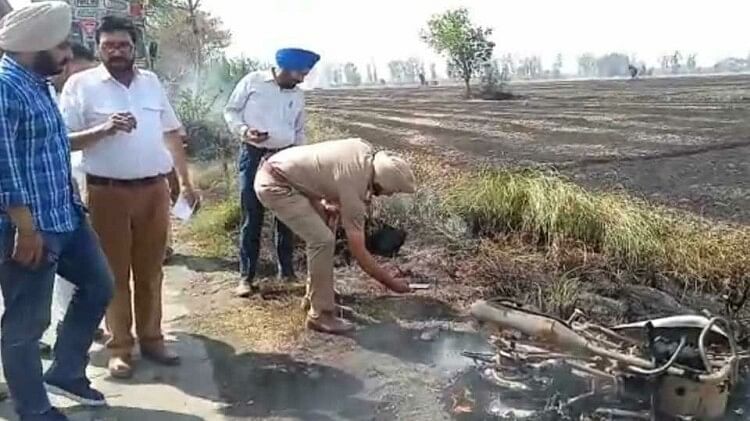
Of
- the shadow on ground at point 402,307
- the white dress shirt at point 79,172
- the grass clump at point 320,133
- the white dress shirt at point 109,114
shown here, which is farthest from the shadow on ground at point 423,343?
the grass clump at point 320,133

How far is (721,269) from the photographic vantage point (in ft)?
17.5

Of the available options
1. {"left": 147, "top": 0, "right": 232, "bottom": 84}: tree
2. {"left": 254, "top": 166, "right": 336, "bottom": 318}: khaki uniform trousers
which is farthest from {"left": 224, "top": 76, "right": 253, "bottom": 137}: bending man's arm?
{"left": 147, "top": 0, "right": 232, "bottom": 84}: tree

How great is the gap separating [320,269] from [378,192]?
24.6 inches

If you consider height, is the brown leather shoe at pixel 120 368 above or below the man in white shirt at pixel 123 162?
below

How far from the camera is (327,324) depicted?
4840mm

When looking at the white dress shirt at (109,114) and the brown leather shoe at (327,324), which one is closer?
the white dress shirt at (109,114)

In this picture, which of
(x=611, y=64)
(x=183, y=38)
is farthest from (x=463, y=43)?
(x=611, y=64)

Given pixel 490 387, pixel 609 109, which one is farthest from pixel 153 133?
pixel 609 109

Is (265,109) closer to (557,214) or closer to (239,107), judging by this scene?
(239,107)

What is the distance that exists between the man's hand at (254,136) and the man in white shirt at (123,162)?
1.06 m

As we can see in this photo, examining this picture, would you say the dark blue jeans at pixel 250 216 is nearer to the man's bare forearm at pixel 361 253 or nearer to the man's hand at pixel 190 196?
the man's hand at pixel 190 196

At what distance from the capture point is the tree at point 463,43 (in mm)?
41312

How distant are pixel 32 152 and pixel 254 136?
2.29 metres

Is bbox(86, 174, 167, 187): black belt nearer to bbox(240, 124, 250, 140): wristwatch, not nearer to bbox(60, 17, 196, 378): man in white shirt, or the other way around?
bbox(60, 17, 196, 378): man in white shirt
